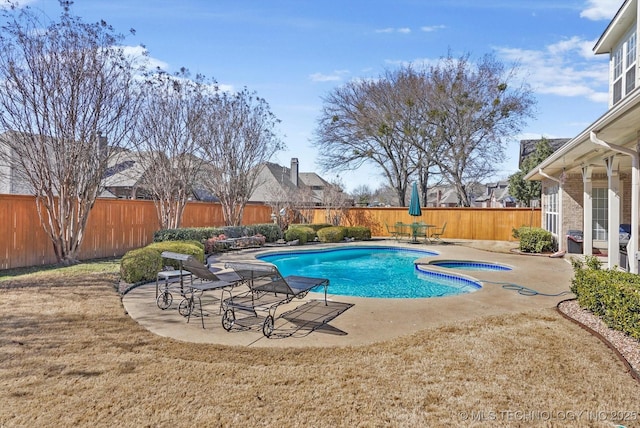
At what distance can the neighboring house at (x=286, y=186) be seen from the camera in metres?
21.0

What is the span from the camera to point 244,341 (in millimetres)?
4281

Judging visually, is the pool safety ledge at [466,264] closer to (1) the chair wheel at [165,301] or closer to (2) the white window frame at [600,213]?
(2) the white window frame at [600,213]

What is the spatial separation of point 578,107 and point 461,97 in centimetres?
777

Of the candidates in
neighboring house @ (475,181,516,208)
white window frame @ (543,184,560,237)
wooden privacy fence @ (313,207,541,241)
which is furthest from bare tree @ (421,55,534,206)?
neighboring house @ (475,181,516,208)

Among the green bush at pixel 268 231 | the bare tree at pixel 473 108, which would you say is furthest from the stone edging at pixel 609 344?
the bare tree at pixel 473 108

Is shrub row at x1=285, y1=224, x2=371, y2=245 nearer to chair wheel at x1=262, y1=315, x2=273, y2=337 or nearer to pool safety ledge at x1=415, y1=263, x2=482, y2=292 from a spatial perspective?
pool safety ledge at x1=415, y1=263, x2=482, y2=292

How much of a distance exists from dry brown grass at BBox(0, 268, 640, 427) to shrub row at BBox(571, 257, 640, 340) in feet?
1.35

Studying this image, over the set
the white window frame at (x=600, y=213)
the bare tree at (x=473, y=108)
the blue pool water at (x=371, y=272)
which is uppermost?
the bare tree at (x=473, y=108)

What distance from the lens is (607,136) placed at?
21.0 feet

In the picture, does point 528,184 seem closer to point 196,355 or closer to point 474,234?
point 474,234

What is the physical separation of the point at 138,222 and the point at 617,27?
14.5m

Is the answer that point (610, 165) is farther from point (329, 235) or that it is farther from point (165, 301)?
point (329, 235)

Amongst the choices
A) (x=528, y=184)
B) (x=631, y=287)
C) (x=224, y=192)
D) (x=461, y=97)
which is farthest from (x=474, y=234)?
(x=631, y=287)

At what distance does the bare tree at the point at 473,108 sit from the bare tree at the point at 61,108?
18306 mm
